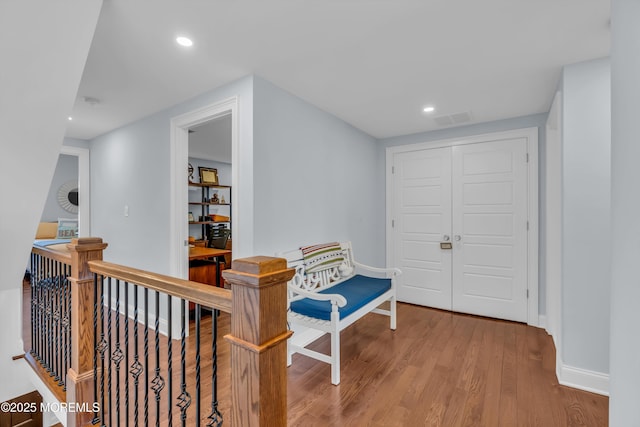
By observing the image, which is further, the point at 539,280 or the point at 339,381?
the point at 539,280

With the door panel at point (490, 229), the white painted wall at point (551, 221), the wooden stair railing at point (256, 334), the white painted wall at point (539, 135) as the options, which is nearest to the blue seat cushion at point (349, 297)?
the door panel at point (490, 229)

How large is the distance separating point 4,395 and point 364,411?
9.11ft

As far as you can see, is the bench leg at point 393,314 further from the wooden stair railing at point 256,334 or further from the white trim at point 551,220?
the wooden stair railing at point 256,334

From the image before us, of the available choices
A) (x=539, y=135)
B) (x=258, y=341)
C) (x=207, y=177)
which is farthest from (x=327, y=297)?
(x=207, y=177)

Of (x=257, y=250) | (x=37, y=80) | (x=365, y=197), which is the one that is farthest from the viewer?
(x=365, y=197)

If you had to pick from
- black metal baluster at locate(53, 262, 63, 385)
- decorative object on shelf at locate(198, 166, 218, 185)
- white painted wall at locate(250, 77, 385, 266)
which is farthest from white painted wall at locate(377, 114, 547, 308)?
black metal baluster at locate(53, 262, 63, 385)

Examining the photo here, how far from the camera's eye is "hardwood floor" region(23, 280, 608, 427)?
1.81m

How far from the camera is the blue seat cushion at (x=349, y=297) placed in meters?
2.28

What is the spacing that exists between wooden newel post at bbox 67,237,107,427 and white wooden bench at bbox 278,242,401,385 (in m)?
1.27

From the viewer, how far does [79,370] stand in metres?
1.69

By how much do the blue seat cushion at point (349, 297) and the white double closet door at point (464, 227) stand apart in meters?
1.08

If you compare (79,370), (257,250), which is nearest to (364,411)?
(257,250)

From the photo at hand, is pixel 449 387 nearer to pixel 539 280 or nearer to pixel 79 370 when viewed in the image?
pixel 539 280

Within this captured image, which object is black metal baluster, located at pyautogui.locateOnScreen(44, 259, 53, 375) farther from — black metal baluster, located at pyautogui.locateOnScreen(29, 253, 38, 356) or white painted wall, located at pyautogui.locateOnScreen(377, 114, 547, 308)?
white painted wall, located at pyautogui.locateOnScreen(377, 114, 547, 308)
